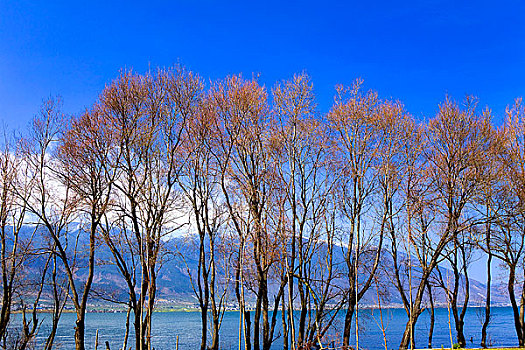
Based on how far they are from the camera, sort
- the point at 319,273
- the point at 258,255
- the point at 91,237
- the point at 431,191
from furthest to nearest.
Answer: the point at 319,273 < the point at 431,191 < the point at 258,255 < the point at 91,237

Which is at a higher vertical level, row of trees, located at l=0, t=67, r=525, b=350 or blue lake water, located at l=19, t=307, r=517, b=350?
row of trees, located at l=0, t=67, r=525, b=350

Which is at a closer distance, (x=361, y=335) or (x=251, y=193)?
(x=251, y=193)

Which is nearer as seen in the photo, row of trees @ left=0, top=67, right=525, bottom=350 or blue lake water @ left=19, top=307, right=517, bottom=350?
row of trees @ left=0, top=67, right=525, bottom=350

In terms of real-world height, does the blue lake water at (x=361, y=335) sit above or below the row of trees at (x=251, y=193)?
below

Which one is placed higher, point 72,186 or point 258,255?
point 72,186

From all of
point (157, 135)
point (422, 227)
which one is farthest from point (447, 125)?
point (157, 135)

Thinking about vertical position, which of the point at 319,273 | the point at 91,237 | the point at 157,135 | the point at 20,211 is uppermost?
the point at 157,135

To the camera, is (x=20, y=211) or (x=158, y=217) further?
(x=20, y=211)

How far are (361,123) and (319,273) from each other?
296 inches

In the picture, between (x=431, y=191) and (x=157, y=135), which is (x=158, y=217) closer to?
(x=157, y=135)

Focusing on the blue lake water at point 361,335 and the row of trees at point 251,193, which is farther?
the blue lake water at point 361,335

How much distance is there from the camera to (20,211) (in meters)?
16.5

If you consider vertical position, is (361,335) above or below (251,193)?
below

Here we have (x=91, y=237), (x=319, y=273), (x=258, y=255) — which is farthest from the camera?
(x=319, y=273)
